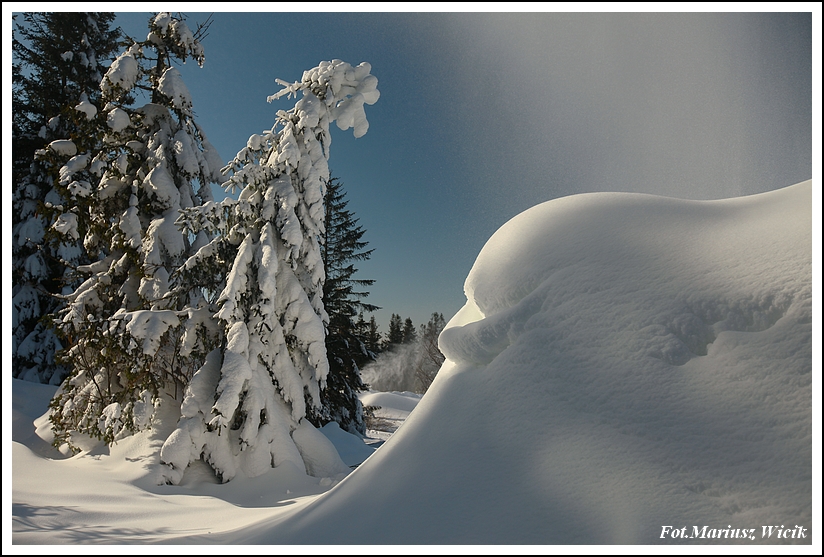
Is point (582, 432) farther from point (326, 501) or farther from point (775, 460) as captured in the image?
point (326, 501)

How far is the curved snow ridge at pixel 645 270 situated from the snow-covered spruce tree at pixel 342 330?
636 centimetres

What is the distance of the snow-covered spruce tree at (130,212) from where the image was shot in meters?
8.40

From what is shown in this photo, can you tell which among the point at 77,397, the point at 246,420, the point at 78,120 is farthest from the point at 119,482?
the point at 78,120

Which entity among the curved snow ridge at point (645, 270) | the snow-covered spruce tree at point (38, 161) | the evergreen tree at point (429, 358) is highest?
the snow-covered spruce tree at point (38, 161)

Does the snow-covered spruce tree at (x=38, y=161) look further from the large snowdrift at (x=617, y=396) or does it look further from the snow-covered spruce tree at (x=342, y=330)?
the large snowdrift at (x=617, y=396)

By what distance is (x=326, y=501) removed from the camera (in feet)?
11.7

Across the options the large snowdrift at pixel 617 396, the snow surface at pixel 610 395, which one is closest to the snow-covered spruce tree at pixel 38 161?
the snow surface at pixel 610 395

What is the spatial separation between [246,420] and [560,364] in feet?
19.0

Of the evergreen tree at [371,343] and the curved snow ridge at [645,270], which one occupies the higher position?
the curved snow ridge at [645,270]

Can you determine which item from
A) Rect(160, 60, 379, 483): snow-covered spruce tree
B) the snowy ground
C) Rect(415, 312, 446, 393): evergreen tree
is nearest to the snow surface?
the snowy ground

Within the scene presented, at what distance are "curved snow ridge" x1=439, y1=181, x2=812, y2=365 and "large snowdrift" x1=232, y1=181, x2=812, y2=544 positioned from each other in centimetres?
1

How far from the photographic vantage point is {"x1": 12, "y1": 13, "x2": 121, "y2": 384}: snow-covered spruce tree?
13.1 m

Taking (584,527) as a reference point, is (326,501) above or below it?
below

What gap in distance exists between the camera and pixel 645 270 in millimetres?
2859
